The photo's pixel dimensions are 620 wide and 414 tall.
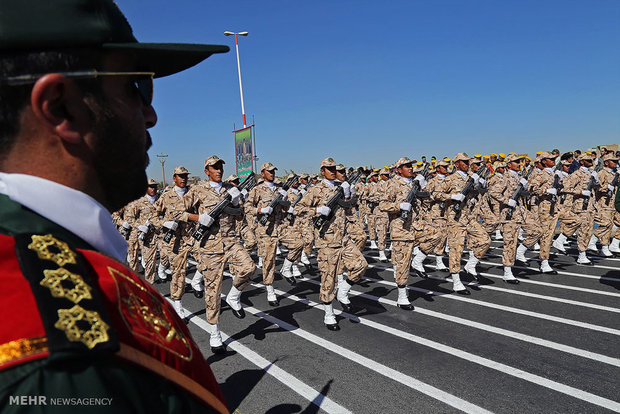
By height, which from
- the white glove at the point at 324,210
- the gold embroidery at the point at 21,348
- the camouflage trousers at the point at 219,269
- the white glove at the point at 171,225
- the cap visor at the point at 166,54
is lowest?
the camouflage trousers at the point at 219,269

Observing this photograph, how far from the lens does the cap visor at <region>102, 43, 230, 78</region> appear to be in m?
0.78

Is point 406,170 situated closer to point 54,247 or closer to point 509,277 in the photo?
point 509,277

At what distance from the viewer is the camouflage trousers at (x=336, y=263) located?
19.8ft

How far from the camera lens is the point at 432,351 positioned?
4668 millimetres

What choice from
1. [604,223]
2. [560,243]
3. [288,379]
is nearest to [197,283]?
[288,379]

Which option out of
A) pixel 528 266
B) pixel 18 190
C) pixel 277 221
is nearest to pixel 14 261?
pixel 18 190

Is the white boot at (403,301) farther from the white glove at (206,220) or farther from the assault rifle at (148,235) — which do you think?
the assault rifle at (148,235)

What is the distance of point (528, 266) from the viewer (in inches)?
365

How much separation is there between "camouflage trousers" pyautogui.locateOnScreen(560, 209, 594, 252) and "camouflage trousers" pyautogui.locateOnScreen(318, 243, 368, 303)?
665cm

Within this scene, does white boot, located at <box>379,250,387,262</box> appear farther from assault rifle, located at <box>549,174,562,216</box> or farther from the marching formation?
assault rifle, located at <box>549,174,562,216</box>

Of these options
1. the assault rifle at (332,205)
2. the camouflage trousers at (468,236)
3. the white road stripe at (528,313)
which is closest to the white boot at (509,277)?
the camouflage trousers at (468,236)

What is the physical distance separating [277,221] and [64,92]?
9.08m

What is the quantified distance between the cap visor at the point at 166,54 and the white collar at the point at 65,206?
285 mm

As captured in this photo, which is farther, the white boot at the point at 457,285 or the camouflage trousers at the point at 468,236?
the camouflage trousers at the point at 468,236
